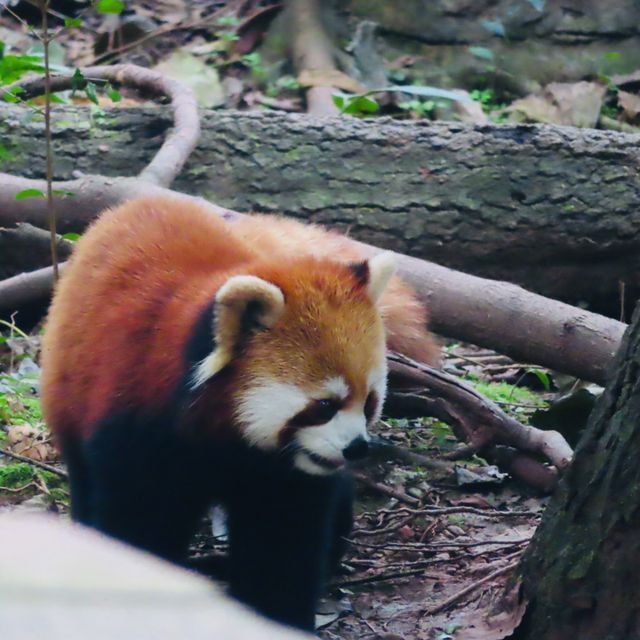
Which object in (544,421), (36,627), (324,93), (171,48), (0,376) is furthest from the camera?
(171,48)

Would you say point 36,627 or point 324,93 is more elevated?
point 36,627

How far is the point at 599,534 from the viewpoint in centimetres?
244

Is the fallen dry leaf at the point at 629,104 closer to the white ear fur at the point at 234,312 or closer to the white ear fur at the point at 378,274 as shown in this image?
the white ear fur at the point at 378,274

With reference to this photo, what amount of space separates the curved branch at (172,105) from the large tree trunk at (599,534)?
324 cm

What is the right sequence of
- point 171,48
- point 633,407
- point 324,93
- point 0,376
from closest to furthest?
point 633,407
point 0,376
point 324,93
point 171,48

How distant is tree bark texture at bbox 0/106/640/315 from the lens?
589cm

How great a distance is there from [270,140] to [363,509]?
267 centimetres

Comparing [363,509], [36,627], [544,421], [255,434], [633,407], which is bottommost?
[363,509]

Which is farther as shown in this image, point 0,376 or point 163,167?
point 163,167

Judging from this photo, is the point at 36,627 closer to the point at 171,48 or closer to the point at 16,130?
the point at 16,130

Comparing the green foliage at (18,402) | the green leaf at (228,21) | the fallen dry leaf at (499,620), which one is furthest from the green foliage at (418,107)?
the fallen dry leaf at (499,620)

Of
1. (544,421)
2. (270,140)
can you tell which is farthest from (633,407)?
(270,140)

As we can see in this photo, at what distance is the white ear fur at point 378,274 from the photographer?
10.6ft

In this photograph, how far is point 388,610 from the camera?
3422mm
